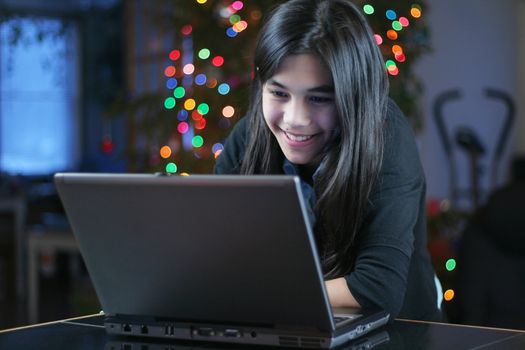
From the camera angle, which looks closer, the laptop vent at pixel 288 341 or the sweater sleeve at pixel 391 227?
the laptop vent at pixel 288 341

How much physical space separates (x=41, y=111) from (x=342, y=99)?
9.47 meters

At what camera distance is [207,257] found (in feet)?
3.91

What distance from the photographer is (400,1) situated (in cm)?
377

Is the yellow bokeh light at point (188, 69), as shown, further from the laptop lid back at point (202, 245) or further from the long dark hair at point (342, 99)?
the laptop lid back at point (202, 245)

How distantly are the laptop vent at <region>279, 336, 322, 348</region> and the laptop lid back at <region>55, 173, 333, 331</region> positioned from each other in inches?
0.7

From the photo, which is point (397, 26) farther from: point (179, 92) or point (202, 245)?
point (202, 245)

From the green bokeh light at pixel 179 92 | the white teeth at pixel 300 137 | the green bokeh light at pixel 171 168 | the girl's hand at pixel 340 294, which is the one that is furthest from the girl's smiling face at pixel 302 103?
the green bokeh light at pixel 179 92

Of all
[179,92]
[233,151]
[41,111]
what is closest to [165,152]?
[179,92]

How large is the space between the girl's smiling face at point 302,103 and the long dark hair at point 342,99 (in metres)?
0.01

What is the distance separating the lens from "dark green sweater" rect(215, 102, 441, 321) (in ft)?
4.57

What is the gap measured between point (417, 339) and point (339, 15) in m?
0.50

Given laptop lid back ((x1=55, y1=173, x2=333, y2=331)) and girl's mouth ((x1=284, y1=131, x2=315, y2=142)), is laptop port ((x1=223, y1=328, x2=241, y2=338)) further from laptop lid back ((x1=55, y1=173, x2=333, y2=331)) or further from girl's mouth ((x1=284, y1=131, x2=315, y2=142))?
girl's mouth ((x1=284, y1=131, x2=315, y2=142))

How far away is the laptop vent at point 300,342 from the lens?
1207mm

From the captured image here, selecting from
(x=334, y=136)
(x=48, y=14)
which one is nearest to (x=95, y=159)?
(x=48, y=14)
